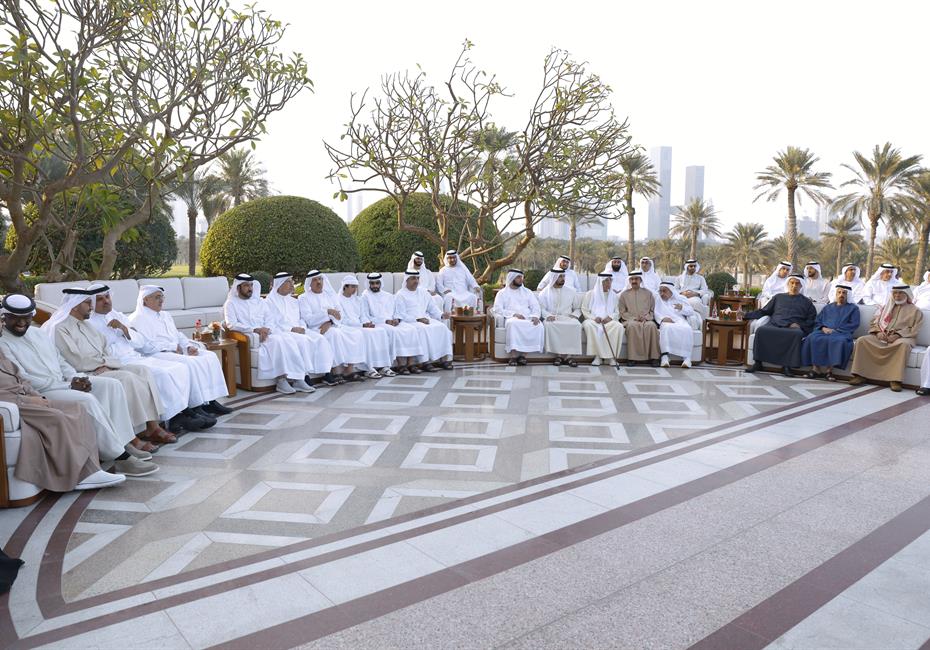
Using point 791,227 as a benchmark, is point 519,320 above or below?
below

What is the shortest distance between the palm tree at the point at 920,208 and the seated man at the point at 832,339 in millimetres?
14813

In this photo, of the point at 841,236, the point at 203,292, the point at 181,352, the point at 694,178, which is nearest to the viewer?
the point at 181,352


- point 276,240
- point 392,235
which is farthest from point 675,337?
point 276,240

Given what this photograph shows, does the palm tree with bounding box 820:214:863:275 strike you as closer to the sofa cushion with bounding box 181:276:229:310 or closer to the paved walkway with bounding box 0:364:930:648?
the sofa cushion with bounding box 181:276:229:310

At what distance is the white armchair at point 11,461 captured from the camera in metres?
3.49

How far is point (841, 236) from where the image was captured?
2577 cm

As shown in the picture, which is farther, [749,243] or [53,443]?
[749,243]

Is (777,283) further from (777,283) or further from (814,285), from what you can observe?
(814,285)

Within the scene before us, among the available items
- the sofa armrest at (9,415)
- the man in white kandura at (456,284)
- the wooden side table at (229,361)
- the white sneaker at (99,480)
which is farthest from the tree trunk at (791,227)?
the sofa armrest at (9,415)

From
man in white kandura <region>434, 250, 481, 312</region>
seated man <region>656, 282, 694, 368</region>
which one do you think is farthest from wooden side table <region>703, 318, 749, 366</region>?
man in white kandura <region>434, 250, 481, 312</region>

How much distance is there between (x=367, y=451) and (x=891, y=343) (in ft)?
18.2

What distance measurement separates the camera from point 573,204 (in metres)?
10.8

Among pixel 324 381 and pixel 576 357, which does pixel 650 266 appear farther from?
pixel 324 381

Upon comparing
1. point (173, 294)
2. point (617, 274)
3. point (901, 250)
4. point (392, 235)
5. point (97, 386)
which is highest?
point (901, 250)
